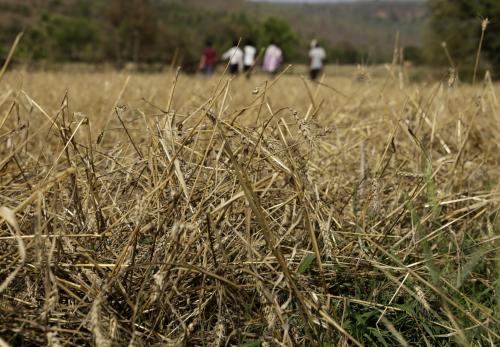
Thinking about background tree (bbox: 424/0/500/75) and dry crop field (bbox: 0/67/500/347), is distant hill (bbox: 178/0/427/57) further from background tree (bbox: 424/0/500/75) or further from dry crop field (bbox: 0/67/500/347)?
dry crop field (bbox: 0/67/500/347)

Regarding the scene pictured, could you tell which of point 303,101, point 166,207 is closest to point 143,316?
point 166,207

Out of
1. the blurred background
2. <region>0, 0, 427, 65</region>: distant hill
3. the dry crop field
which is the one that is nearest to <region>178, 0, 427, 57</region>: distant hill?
<region>0, 0, 427, 65</region>: distant hill

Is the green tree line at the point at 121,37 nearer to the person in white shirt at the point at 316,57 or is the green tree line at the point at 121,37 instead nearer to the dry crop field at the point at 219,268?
the person in white shirt at the point at 316,57

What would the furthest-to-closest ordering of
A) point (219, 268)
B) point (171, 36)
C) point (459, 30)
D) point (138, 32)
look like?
point (171, 36) < point (138, 32) < point (459, 30) < point (219, 268)

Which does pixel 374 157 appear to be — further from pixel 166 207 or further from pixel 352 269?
pixel 166 207

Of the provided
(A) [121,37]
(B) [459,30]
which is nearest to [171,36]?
(A) [121,37]

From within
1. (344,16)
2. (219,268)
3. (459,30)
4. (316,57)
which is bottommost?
(316,57)

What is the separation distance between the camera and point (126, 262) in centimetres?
84

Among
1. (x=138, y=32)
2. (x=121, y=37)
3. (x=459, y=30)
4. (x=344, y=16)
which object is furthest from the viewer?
(x=344, y=16)

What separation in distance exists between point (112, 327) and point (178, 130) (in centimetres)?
46

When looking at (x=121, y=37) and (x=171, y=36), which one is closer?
(x=121, y=37)

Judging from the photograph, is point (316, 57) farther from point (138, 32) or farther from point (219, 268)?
point (138, 32)

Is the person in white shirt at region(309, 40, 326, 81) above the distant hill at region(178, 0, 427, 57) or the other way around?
the other way around

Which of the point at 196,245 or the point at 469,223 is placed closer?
the point at 196,245
